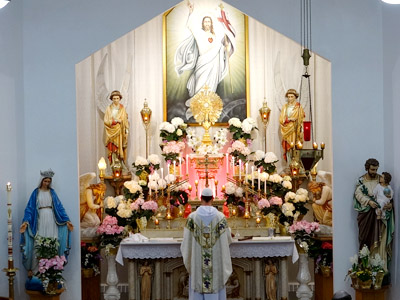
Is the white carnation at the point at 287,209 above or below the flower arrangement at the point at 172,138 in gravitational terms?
below

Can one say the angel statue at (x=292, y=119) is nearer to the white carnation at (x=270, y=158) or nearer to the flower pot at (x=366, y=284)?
the white carnation at (x=270, y=158)

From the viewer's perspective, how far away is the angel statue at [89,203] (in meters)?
11.8

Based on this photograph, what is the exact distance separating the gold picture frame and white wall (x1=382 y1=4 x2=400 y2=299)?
2.88 m

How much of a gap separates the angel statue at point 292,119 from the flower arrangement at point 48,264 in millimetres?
4249

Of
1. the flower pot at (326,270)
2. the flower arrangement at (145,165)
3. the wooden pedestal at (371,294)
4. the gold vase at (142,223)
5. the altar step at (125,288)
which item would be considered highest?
the flower arrangement at (145,165)

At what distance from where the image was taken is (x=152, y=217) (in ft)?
37.9

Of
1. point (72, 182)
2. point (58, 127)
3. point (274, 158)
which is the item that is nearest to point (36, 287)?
point (72, 182)

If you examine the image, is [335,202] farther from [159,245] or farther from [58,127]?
[58,127]

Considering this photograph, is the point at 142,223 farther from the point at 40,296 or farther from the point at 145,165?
the point at 40,296

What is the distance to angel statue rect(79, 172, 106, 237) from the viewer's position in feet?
38.9

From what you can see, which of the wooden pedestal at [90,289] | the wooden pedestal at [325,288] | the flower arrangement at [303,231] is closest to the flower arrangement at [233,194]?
the flower arrangement at [303,231]

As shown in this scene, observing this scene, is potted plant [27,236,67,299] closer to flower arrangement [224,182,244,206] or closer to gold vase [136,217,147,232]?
gold vase [136,217,147,232]

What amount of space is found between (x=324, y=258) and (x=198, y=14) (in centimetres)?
450

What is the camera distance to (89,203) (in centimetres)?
1184
